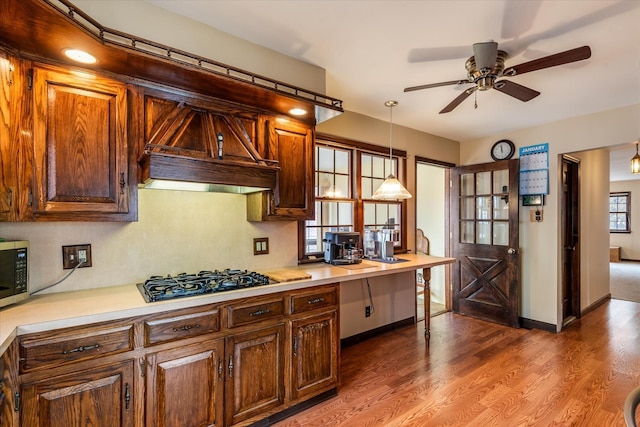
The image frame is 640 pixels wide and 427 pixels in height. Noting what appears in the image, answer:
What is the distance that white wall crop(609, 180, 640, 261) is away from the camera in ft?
29.9

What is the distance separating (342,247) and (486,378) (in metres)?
1.63

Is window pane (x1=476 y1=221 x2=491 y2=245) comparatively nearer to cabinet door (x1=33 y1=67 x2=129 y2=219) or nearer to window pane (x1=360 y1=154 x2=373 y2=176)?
window pane (x1=360 y1=154 x2=373 y2=176)

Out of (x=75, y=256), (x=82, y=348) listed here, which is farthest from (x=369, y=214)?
(x=82, y=348)

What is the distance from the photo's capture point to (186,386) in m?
1.74

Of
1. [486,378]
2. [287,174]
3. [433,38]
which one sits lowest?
[486,378]

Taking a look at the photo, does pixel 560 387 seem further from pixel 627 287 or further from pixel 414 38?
pixel 627 287

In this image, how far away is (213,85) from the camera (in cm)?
197

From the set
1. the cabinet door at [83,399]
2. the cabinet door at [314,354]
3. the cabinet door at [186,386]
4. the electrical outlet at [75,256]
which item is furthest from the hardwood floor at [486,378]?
the electrical outlet at [75,256]

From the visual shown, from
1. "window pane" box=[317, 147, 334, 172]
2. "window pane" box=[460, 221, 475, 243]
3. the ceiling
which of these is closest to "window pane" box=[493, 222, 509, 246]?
"window pane" box=[460, 221, 475, 243]

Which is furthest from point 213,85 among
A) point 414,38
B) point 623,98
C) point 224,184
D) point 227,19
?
point 623,98

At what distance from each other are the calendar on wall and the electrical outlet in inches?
177

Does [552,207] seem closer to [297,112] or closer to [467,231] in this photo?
[467,231]

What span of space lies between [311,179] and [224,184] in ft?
2.72

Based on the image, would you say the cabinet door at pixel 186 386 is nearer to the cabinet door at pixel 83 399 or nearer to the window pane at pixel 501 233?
the cabinet door at pixel 83 399
